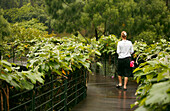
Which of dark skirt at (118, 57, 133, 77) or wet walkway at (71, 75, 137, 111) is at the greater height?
dark skirt at (118, 57, 133, 77)

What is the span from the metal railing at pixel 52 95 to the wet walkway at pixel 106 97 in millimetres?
281

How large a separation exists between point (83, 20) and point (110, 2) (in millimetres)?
2836

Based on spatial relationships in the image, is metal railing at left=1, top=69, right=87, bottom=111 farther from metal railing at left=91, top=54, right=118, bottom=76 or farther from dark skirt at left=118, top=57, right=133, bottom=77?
metal railing at left=91, top=54, right=118, bottom=76

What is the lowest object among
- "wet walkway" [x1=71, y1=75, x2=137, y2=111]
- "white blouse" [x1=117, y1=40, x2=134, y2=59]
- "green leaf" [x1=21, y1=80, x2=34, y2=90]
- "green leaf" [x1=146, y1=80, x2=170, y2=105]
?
"wet walkway" [x1=71, y1=75, x2=137, y2=111]

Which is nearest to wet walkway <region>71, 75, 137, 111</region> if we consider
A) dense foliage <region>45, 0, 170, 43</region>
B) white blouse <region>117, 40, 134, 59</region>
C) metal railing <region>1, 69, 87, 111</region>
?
metal railing <region>1, 69, 87, 111</region>

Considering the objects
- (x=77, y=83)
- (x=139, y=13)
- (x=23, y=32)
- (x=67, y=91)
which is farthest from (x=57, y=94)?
(x=139, y=13)

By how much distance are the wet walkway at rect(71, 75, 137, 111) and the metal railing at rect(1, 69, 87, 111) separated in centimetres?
28

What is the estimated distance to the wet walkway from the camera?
5609 mm

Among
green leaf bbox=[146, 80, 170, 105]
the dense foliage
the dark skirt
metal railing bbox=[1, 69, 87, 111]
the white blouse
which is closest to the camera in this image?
green leaf bbox=[146, 80, 170, 105]

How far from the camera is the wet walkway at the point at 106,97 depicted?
561 cm

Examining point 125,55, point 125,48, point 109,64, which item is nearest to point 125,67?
point 125,55

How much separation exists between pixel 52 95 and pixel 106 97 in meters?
2.68

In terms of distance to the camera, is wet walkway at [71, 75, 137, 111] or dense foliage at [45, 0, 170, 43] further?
dense foliage at [45, 0, 170, 43]

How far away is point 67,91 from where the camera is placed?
527 centimetres
